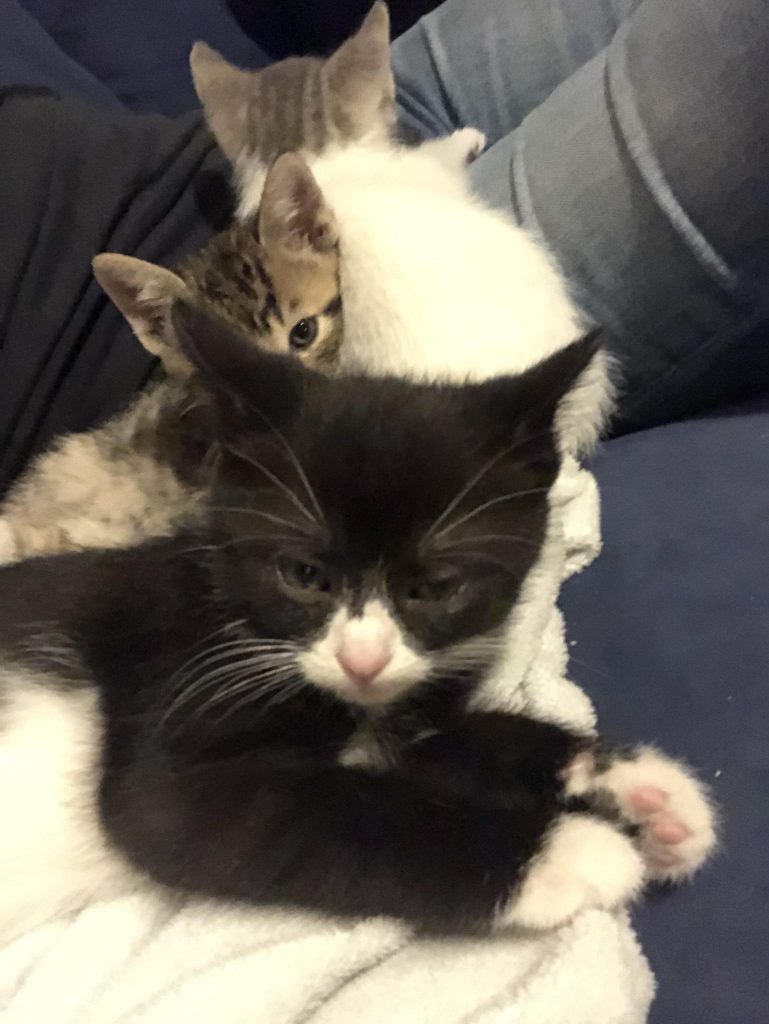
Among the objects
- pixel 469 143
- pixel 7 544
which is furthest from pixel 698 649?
pixel 469 143

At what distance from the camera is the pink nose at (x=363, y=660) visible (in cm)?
79

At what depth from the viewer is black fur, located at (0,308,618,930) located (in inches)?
31.8

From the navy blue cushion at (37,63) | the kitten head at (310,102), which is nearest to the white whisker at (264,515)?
the kitten head at (310,102)

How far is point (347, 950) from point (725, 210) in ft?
3.07

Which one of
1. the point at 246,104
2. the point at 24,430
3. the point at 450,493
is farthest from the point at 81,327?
the point at 450,493

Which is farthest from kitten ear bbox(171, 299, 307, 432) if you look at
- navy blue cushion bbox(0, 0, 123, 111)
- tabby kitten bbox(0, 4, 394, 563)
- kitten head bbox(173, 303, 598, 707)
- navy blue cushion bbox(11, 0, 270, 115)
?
navy blue cushion bbox(11, 0, 270, 115)

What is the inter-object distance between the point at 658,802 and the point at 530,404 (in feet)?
1.31

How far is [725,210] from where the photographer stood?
3.62 feet

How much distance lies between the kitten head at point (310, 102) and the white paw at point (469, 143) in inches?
5.1

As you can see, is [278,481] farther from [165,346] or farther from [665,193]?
[665,193]

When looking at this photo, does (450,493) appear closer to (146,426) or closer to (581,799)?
(581,799)

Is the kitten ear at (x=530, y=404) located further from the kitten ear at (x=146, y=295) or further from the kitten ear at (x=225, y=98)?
the kitten ear at (x=225, y=98)

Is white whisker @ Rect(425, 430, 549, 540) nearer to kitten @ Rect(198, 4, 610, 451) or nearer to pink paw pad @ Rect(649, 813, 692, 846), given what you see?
kitten @ Rect(198, 4, 610, 451)

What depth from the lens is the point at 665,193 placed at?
1128 millimetres
